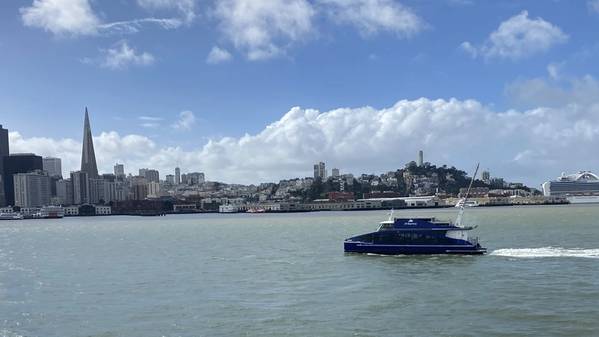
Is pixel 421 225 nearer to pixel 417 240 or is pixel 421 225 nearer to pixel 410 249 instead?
pixel 417 240

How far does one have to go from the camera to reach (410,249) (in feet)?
151

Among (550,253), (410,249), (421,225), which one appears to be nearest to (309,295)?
(410,249)

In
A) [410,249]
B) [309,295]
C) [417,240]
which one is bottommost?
[309,295]

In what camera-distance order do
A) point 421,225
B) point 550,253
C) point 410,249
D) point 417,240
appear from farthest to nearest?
point 421,225
point 417,240
point 410,249
point 550,253

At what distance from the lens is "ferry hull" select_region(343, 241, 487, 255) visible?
44.5 meters

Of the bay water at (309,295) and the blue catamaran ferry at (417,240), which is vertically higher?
the blue catamaran ferry at (417,240)

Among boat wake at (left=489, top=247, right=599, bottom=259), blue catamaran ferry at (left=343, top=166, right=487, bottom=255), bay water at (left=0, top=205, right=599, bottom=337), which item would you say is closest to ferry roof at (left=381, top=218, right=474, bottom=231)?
blue catamaran ferry at (left=343, top=166, right=487, bottom=255)

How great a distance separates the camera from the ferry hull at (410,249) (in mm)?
44531

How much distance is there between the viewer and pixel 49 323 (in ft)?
82.7

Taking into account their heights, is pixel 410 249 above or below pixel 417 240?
below

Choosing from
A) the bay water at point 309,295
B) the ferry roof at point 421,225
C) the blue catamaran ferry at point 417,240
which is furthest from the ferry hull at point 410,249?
the ferry roof at point 421,225

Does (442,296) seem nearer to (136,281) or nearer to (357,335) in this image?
(357,335)

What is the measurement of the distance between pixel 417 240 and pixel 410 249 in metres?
0.86

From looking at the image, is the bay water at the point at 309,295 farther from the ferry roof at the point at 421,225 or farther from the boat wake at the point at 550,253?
the ferry roof at the point at 421,225
